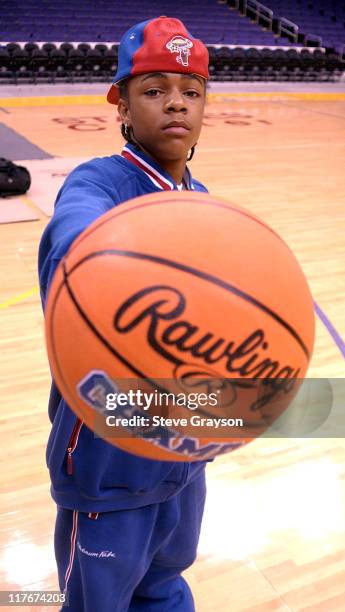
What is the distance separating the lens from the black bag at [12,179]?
18.2 feet

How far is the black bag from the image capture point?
18.2ft

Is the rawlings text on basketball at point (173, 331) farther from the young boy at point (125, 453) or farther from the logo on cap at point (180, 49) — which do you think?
the logo on cap at point (180, 49)

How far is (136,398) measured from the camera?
82cm

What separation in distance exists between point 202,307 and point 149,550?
2.45 ft

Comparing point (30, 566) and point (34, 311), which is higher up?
point (30, 566)

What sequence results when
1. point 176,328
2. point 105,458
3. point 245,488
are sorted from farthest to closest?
point 245,488 < point 105,458 < point 176,328

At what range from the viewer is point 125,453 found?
1159 millimetres

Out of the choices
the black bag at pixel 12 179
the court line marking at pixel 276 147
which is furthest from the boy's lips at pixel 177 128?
the court line marking at pixel 276 147

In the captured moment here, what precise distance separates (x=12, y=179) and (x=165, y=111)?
476 centimetres

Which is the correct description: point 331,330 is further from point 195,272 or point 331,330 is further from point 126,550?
point 195,272

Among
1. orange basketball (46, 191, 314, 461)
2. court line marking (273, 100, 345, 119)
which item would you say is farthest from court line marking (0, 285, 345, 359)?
court line marking (273, 100, 345, 119)

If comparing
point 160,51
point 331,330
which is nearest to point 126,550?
point 160,51

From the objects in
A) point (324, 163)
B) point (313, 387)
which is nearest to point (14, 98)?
point (324, 163)

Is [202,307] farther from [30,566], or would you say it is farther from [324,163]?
[324,163]
